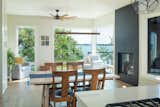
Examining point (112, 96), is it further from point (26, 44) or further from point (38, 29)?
point (26, 44)

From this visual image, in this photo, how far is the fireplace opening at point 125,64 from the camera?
A: 664cm

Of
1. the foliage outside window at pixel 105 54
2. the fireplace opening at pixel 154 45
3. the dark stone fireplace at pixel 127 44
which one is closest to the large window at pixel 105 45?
the foliage outside window at pixel 105 54

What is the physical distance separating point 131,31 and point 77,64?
2.46 m

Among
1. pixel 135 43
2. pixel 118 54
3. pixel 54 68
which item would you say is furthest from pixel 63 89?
pixel 118 54

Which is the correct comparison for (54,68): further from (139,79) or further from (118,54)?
(118,54)

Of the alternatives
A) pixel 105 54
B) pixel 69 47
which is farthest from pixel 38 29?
pixel 105 54

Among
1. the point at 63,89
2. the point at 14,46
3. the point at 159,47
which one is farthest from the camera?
the point at 14,46

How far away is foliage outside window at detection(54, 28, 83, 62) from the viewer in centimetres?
959

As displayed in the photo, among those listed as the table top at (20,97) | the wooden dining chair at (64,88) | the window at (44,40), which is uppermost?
the window at (44,40)

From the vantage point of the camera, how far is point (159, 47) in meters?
5.30

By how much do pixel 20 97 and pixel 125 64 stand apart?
3925 mm

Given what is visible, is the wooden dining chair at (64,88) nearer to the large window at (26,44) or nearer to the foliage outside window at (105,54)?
the foliage outside window at (105,54)

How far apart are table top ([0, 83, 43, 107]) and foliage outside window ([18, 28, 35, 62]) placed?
3.05 meters

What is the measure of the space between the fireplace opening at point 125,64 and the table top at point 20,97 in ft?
10.6
